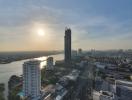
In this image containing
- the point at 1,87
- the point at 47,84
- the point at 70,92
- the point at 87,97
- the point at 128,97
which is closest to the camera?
the point at 128,97

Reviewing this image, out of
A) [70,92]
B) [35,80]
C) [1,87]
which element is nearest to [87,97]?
[70,92]

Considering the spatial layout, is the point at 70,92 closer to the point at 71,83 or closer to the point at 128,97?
the point at 71,83

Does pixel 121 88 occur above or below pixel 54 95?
above

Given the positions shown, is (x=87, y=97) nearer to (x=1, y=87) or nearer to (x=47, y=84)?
(x=47, y=84)

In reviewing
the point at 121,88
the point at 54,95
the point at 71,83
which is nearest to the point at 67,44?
the point at 71,83

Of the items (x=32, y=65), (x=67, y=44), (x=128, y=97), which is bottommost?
(x=128, y=97)

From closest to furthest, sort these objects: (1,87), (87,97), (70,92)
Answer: (87,97) → (1,87) → (70,92)

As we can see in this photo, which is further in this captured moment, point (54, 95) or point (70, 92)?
point (70, 92)
